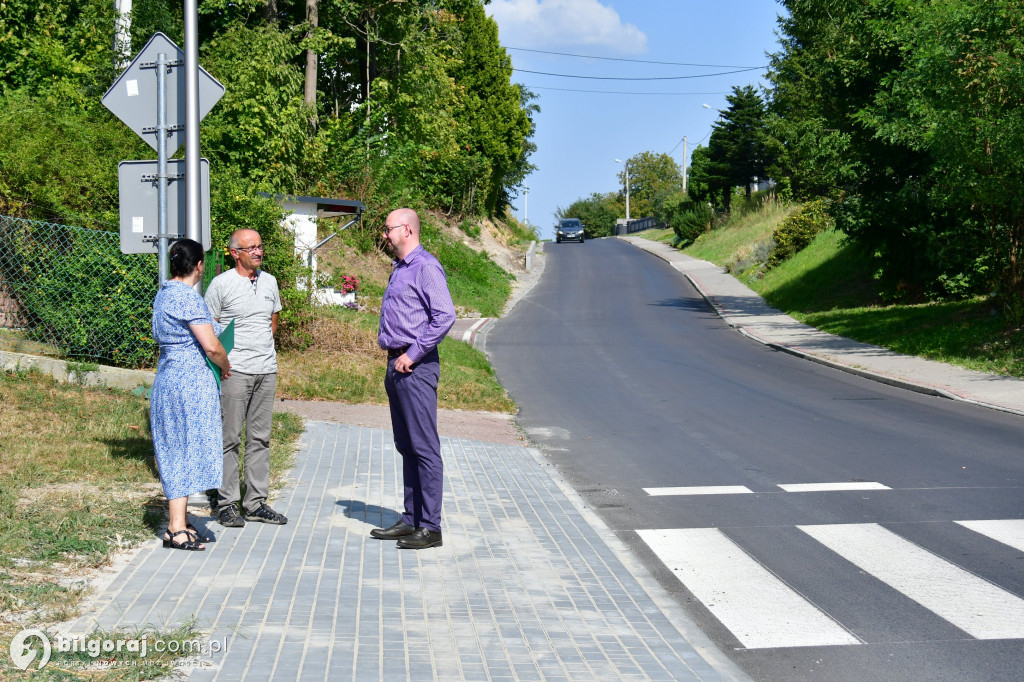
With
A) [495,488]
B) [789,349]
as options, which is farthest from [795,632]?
[789,349]

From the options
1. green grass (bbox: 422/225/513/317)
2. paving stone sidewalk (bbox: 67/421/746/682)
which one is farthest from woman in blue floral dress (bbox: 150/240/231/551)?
green grass (bbox: 422/225/513/317)

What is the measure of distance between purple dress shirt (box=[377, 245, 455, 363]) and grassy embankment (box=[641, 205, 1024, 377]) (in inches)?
535

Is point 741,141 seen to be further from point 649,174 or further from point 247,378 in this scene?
point 649,174

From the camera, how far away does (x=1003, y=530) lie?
694cm

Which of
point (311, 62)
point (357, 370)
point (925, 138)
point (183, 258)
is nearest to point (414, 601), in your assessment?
point (183, 258)

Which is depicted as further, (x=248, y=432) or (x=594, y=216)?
(x=594, y=216)

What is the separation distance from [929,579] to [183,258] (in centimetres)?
492

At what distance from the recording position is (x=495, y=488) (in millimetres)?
8406

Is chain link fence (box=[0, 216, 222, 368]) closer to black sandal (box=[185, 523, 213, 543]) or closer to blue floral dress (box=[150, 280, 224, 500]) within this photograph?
blue floral dress (box=[150, 280, 224, 500])

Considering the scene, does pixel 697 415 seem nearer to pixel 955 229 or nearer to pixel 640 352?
pixel 640 352

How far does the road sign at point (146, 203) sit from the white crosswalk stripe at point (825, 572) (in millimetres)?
4115

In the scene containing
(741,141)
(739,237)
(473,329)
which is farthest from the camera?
(741,141)

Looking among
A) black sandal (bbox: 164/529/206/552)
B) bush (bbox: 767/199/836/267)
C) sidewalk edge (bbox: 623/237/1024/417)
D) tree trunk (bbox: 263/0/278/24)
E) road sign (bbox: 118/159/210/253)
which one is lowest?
black sandal (bbox: 164/529/206/552)

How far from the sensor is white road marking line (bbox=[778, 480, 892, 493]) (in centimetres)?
839
